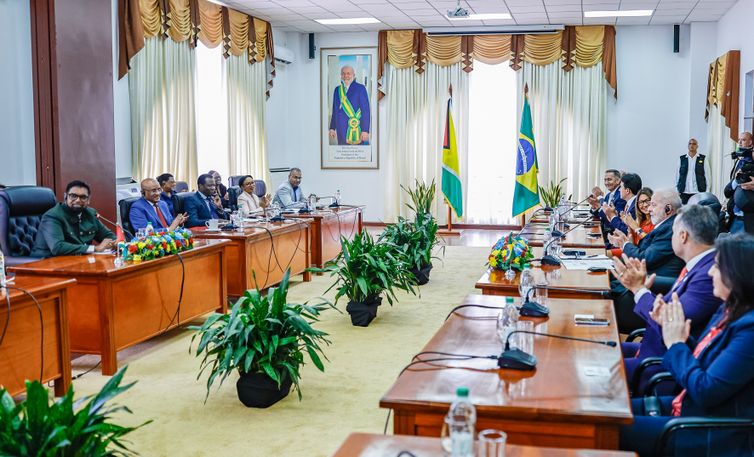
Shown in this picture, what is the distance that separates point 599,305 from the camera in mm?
3336

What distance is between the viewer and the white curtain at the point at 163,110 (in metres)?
8.52

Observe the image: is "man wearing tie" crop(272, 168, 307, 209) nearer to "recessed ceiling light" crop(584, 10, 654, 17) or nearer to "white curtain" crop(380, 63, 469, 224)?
"white curtain" crop(380, 63, 469, 224)

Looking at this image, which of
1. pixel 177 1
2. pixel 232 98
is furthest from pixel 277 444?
pixel 232 98

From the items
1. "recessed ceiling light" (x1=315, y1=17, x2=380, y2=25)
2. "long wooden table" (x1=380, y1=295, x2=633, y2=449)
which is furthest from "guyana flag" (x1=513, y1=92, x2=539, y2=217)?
"long wooden table" (x1=380, y1=295, x2=633, y2=449)

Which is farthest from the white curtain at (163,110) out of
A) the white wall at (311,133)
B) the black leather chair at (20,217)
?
the white wall at (311,133)

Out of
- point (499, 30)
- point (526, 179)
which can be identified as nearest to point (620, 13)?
point (499, 30)

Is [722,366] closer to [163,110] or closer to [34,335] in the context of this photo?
[34,335]

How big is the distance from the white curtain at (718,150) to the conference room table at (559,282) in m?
6.02

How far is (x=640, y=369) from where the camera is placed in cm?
294

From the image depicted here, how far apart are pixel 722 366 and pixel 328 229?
657 centimetres

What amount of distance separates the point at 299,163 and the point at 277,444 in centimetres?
1001

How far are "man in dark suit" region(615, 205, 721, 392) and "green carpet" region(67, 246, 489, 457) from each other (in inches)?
52.9

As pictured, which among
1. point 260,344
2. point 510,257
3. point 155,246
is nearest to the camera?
point 260,344

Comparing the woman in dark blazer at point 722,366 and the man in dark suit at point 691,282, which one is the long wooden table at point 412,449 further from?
the man in dark suit at point 691,282
